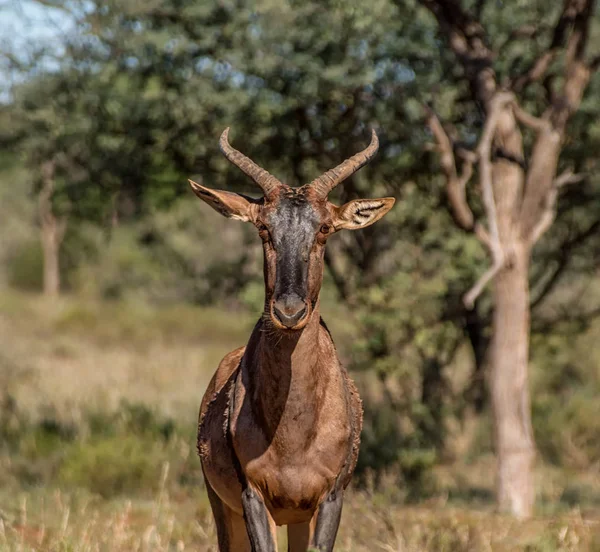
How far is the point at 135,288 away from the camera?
4244cm

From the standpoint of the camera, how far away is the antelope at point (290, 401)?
17.7 feet

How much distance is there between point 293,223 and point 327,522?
1490 mm

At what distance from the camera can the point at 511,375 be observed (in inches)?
399

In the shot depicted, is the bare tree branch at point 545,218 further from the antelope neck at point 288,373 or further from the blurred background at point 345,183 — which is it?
the antelope neck at point 288,373

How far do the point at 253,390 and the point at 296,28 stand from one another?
643cm

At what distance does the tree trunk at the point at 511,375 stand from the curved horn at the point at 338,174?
449cm

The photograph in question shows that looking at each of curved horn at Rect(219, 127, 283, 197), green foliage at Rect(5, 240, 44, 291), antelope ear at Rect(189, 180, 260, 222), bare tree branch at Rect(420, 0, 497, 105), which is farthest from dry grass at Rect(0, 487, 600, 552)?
green foliage at Rect(5, 240, 44, 291)

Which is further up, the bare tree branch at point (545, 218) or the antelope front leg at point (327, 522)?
the bare tree branch at point (545, 218)

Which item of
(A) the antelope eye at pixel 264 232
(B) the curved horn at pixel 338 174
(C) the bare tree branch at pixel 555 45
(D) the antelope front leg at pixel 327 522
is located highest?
(C) the bare tree branch at pixel 555 45

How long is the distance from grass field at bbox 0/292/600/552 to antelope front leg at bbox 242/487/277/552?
1.62 m

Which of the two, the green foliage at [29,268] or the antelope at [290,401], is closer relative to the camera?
the antelope at [290,401]

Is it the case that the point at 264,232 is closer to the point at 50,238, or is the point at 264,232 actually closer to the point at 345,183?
the point at 345,183

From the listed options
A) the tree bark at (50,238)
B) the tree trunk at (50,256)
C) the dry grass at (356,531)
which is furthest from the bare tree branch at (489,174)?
the tree trunk at (50,256)

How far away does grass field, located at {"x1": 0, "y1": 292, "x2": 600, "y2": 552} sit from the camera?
25.0 ft
